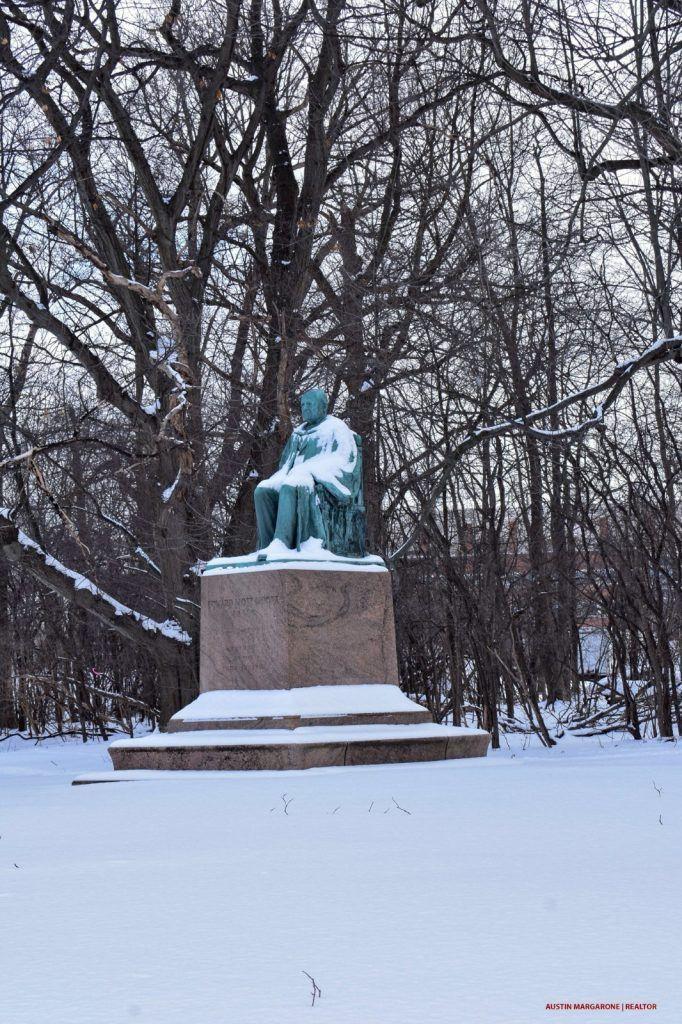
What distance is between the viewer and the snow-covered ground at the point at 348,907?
2.60 metres

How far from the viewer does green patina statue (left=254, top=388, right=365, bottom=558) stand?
10.3 m

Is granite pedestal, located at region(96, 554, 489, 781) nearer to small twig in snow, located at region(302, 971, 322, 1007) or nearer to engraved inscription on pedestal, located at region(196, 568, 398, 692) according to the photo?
engraved inscription on pedestal, located at region(196, 568, 398, 692)

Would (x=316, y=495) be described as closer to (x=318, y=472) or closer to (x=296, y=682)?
(x=318, y=472)

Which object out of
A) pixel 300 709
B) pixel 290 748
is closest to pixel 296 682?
pixel 300 709

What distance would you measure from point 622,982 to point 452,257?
1389 cm

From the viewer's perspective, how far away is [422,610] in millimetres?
16828

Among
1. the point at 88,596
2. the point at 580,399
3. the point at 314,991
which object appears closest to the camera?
the point at 314,991

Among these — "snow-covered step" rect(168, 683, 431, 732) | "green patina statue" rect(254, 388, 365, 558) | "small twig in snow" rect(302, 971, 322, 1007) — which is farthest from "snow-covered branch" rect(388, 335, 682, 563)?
"small twig in snow" rect(302, 971, 322, 1007)

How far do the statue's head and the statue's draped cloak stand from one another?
2.1 inches

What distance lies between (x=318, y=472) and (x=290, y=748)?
2526 millimetres

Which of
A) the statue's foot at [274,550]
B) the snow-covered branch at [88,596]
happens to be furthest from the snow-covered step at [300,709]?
the snow-covered branch at [88,596]

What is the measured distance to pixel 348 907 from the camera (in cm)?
359

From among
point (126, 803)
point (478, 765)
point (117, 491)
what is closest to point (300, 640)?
point (478, 765)

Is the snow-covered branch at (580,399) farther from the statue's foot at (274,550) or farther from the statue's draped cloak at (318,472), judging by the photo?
the statue's foot at (274,550)
